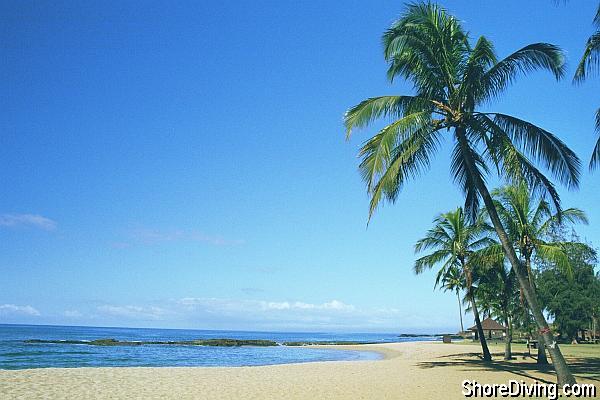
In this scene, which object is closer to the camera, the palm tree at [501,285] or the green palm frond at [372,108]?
the green palm frond at [372,108]

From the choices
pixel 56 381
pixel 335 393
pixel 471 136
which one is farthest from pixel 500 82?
pixel 56 381

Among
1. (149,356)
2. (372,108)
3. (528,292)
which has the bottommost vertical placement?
(149,356)

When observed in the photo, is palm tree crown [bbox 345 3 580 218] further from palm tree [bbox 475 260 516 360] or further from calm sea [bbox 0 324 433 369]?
calm sea [bbox 0 324 433 369]

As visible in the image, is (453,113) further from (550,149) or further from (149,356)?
(149,356)

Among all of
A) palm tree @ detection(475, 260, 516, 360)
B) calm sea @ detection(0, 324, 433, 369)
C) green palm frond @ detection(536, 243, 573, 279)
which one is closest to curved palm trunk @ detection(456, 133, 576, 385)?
green palm frond @ detection(536, 243, 573, 279)

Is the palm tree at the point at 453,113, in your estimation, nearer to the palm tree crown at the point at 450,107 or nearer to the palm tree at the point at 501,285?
the palm tree crown at the point at 450,107

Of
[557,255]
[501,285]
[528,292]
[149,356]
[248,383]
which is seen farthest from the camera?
[149,356]

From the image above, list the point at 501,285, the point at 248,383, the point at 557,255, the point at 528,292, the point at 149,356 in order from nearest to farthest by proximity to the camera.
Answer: the point at 528,292 < the point at 248,383 < the point at 557,255 < the point at 501,285 < the point at 149,356

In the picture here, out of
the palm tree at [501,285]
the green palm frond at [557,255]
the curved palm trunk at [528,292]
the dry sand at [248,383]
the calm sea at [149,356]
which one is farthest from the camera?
the calm sea at [149,356]

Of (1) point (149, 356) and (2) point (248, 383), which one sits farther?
(1) point (149, 356)

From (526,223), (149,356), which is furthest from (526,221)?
(149,356)

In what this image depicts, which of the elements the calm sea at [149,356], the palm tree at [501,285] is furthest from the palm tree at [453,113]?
the calm sea at [149,356]

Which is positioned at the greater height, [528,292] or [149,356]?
[528,292]

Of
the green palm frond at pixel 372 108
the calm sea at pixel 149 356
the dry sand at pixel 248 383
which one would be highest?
the green palm frond at pixel 372 108
